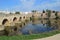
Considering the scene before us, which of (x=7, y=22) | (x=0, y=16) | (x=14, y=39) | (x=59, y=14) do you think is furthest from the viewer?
(x=59, y=14)

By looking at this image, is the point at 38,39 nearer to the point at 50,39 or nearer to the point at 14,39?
the point at 50,39

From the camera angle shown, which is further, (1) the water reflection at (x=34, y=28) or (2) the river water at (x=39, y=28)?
(2) the river water at (x=39, y=28)

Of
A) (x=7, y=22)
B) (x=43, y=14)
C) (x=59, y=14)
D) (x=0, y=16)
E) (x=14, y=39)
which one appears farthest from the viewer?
(x=43, y=14)

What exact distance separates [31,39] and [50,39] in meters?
1.82

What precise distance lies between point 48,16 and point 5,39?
246ft

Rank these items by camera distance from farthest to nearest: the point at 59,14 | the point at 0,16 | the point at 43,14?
the point at 43,14 < the point at 59,14 < the point at 0,16

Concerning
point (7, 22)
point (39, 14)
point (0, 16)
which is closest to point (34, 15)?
point (39, 14)

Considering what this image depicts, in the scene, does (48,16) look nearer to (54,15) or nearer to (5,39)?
(54,15)

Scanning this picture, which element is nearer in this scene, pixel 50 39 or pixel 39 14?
pixel 50 39

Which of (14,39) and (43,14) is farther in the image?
(43,14)

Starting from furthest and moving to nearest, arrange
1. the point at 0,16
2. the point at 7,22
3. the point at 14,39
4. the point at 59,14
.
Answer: the point at 59,14
the point at 7,22
the point at 0,16
the point at 14,39

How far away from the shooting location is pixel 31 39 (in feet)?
59.2

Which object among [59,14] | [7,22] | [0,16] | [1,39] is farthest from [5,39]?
[59,14]

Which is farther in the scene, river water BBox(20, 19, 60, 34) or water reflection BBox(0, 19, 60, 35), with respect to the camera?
river water BBox(20, 19, 60, 34)
